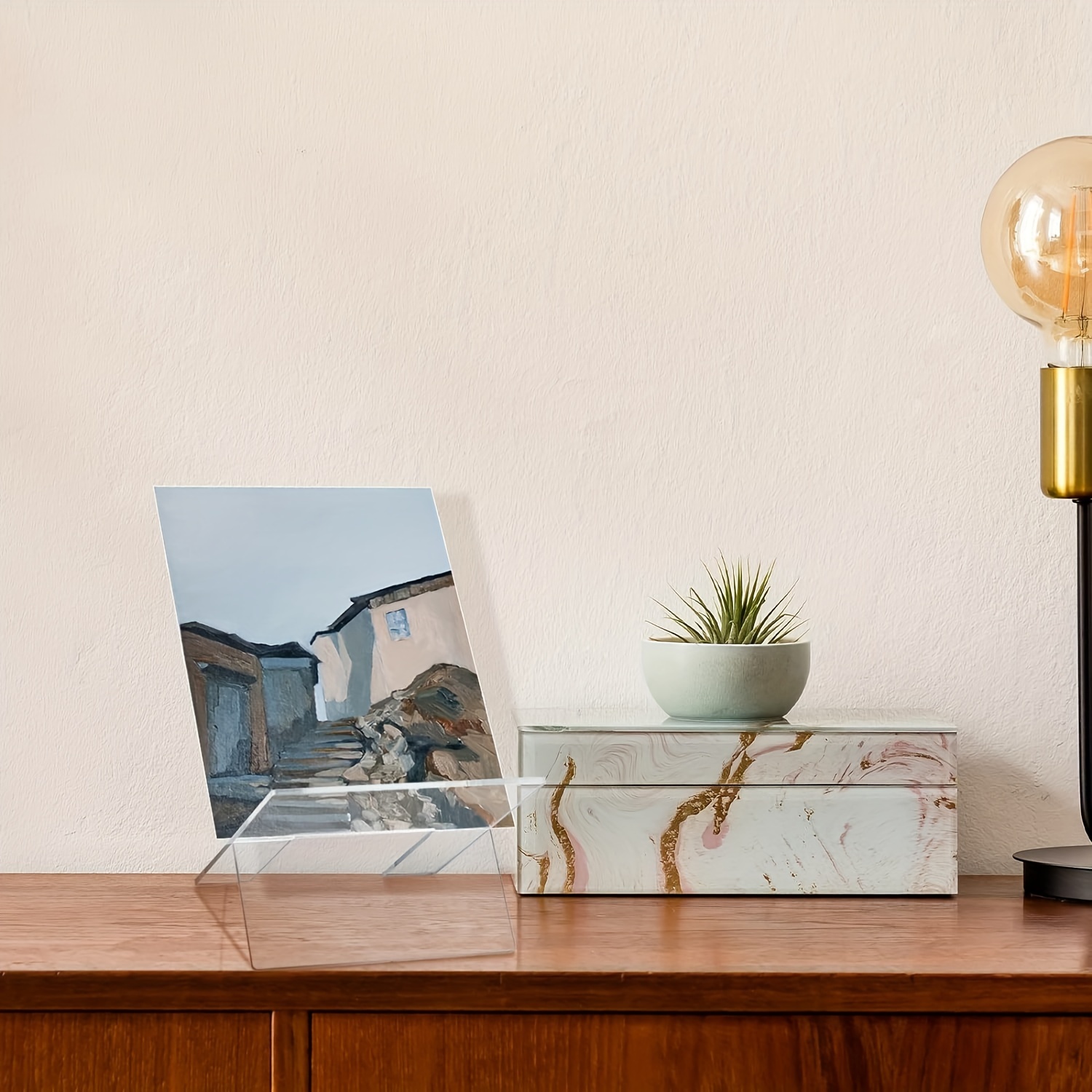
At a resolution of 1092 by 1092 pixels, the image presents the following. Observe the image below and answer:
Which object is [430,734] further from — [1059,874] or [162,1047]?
[1059,874]

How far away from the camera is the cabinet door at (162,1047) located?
0.68m

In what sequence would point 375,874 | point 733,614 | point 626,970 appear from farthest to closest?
point 733,614
point 375,874
point 626,970

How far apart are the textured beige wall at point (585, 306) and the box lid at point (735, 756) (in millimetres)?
146

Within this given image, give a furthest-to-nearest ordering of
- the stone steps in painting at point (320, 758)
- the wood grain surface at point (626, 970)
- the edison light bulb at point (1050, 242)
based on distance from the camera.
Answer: the stone steps in painting at point (320, 758)
the edison light bulb at point (1050, 242)
the wood grain surface at point (626, 970)

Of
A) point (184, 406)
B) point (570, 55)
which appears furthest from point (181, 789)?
point (570, 55)

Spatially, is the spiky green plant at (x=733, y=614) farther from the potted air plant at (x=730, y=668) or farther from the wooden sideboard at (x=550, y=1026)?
the wooden sideboard at (x=550, y=1026)

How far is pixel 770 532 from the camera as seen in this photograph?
3.32 feet

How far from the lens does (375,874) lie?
81cm

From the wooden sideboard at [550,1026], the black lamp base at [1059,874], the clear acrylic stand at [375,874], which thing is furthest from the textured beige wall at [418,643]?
the black lamp base at [1059,874]

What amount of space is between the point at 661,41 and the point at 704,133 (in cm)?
9

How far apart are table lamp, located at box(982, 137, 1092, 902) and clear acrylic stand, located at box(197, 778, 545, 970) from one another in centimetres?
43

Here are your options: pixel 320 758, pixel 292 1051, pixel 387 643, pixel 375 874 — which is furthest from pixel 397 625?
pixel 292 1051

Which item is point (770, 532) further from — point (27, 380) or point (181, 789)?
point (27, 380)

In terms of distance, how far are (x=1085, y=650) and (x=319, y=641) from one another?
64 centimetres
